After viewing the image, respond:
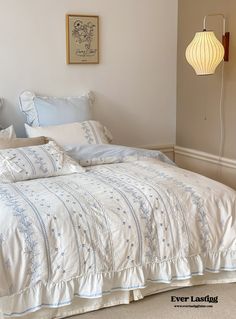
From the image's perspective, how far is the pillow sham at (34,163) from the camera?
258 cm

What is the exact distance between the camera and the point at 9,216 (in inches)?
80.9

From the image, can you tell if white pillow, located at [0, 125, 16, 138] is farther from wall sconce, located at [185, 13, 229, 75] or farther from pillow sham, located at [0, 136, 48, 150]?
wall sconce, located at [185, 13, 229, 75]

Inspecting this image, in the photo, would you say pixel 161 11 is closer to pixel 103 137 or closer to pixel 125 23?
pixel 125 23

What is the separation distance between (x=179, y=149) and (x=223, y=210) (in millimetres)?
1748

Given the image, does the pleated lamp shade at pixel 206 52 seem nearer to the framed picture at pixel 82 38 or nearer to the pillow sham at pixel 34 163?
the framed picture at pixel 82 38

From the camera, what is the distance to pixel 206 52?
322 centimetres

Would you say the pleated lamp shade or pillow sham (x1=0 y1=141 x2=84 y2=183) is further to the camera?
the pleated lamp shade

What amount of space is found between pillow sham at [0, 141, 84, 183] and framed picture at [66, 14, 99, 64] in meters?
1.12

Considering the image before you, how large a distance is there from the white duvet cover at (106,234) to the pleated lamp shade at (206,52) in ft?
3.26

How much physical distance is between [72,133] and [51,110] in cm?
30

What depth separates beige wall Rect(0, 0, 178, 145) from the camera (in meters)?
3.46

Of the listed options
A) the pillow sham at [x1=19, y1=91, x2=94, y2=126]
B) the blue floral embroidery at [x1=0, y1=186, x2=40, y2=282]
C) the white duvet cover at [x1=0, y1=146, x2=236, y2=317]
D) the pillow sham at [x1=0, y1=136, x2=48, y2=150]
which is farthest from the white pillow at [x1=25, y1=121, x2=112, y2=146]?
the blue floral embroidery at [x1=0, y1=186, x2=40, y2=282]

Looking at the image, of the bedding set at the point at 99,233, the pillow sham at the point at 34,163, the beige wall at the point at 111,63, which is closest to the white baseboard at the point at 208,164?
the beige wall at the point at 111,63

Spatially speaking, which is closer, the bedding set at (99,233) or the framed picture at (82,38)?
the bedding set at (99,233)
